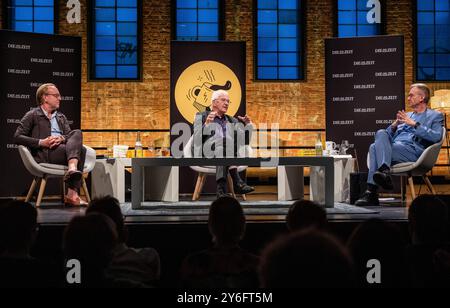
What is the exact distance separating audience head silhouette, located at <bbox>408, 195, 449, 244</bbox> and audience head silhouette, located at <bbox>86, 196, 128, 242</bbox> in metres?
1.14

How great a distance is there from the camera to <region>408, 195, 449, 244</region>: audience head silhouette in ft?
6.91

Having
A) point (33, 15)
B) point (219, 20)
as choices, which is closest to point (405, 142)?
point (219, 20)

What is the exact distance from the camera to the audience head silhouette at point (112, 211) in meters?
2.35

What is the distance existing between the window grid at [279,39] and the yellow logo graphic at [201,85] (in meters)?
2.48

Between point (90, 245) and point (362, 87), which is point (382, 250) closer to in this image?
point (90, 245)

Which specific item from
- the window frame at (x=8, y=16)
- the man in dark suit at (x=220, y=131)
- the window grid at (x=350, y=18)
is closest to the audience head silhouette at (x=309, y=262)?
the man in dark suit at (x=220, y=131)

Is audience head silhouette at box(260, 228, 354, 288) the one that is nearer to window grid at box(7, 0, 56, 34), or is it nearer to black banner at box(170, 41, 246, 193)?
black banner at box(170, 41, 246, 193)

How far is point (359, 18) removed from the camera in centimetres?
1005

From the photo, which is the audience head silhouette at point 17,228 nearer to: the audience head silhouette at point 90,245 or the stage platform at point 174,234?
the audience head silhouette at point 90,245
